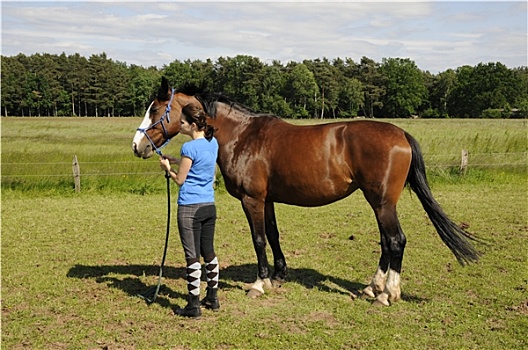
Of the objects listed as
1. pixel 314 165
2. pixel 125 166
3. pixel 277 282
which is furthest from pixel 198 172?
pixel 125 166

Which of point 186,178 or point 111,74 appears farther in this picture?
point 111,74

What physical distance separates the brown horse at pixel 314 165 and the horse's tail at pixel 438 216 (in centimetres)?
1

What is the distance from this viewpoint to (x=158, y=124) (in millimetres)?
4949

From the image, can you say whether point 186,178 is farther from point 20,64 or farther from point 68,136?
point 20,64

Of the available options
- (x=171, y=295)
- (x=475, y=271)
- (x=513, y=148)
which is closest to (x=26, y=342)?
(x=171, y=295)

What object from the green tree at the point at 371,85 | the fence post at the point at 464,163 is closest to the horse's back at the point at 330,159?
the fence post at the point at 464,163

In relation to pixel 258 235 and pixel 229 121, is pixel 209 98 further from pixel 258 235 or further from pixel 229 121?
pixel 258 235

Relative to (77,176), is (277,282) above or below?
below

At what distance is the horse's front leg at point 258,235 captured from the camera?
5.07 metres

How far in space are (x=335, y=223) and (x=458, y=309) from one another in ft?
14.0

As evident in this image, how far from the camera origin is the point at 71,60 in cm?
7325

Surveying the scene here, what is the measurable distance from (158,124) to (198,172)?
962mm

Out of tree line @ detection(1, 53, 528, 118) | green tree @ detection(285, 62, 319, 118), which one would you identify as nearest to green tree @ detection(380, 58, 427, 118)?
tree line @ detection(1, 53, 528, 118)

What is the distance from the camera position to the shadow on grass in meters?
5.19
